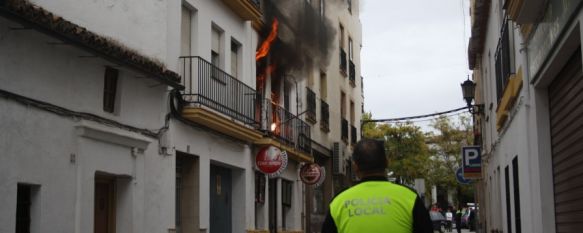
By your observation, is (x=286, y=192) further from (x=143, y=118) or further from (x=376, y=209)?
(x=376, y=209)

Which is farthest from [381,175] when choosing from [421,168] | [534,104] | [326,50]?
[421,168]

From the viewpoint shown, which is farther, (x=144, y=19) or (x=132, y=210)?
(x=144, y=19)

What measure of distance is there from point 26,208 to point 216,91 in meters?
6.83

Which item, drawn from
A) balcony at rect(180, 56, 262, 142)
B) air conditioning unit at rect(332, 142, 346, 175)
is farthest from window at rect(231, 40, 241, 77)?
air conditioning unit at rect(332, 142, 346, 175)

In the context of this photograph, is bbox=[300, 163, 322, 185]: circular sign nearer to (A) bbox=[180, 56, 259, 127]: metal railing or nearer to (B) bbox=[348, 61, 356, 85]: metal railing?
(A) bbox=[180, 56, 259, 127]: metal railing

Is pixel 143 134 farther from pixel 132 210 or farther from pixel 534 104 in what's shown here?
pixel 534 104

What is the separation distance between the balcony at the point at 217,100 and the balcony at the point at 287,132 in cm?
133

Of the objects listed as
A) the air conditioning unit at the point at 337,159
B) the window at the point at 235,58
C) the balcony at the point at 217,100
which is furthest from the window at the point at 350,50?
the balcony at the point at 217,100

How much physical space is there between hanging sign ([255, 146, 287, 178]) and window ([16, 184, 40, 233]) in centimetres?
931

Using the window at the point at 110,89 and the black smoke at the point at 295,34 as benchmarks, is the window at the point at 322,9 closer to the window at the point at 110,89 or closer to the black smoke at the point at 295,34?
the black smoke at the point at 295,34

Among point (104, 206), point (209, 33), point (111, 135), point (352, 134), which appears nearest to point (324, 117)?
point (352, 134)

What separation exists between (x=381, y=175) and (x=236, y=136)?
1401 cm

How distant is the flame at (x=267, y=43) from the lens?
2141 cm

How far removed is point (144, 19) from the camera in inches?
560
